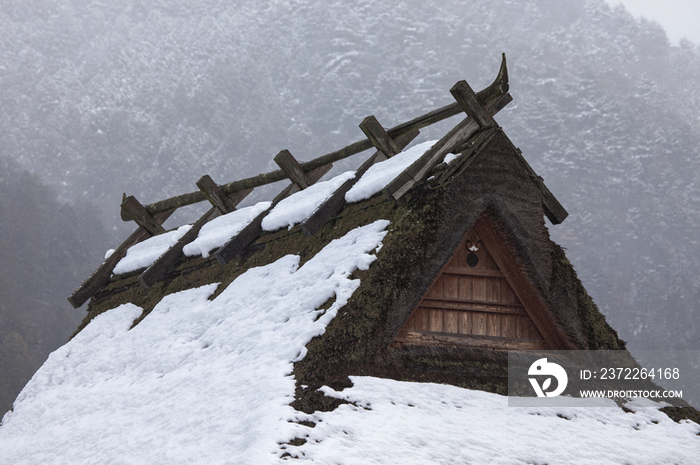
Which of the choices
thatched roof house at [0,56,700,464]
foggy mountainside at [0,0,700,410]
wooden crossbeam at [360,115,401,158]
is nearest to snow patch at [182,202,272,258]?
thatched roof house at [0,56,700,464]

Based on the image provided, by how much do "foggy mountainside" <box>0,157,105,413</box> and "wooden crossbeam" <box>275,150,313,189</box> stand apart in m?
31.9

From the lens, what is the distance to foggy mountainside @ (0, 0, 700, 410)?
2452 inches

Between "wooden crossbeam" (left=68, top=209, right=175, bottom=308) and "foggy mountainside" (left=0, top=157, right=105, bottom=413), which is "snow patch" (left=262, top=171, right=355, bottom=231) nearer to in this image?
"wooden crossbeam" (left=68, top=209, right=175, bottom=308)

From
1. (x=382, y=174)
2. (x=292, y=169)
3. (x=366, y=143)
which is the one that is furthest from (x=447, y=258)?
(x=292, y=169)

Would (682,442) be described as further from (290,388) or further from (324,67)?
(324,67)

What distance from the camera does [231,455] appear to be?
4.24 meters

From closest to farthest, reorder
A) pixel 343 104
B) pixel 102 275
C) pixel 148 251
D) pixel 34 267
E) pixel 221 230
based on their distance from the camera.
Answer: pixel 221 230
pixel 148 251
pixel 102 275
pixel 34 267
pixel 343 104

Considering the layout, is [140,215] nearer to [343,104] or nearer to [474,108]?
[474,108]

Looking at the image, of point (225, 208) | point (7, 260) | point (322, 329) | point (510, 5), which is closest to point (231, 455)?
point (322, 329)

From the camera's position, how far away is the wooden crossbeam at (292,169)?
306 inches

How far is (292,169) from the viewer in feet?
25.6

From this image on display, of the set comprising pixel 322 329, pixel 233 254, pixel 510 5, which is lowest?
pixel 322 329

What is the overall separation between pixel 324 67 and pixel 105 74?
28.4 m
